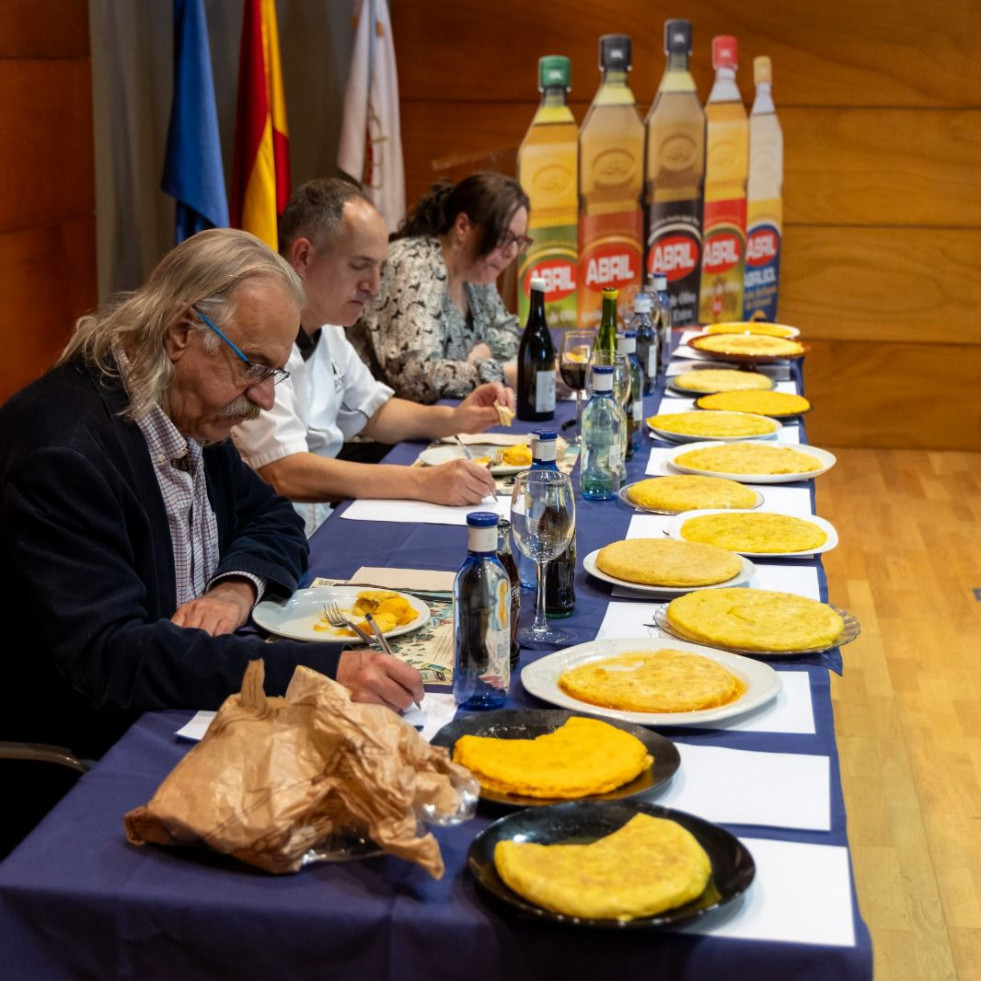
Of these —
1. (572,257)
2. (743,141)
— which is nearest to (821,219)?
(743,141)

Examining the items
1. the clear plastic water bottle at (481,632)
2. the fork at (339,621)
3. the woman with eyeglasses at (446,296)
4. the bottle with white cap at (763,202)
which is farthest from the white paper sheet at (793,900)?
the bottle with white cap at (763,202)

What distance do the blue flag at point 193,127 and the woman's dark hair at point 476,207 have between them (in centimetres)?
71

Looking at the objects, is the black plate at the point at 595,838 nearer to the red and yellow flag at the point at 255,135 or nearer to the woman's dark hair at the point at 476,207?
the woman's dark hair at the point at 476,207

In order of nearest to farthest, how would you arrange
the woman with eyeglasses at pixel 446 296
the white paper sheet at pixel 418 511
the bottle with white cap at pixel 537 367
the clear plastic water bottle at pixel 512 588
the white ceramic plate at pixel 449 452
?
the clear plastic water bottle at pixel 512 588 < the white paper sheet at pixel 418 511 < the white ceramic plate at pixel 449 452 < the bottle with white cap at pixel 537 367 < the woman with eyeglasses at pixel 446 296

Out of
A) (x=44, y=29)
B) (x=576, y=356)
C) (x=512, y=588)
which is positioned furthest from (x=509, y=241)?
(x=512, y=588)

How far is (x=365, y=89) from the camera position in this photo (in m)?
5.04

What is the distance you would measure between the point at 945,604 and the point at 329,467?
2392 millimetres

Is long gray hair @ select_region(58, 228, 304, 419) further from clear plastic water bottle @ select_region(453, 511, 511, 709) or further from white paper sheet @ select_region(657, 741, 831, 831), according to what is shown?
white paper sheet @ select_region(657, 741, 831, 831)

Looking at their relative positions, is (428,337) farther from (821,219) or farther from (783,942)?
(821,219)

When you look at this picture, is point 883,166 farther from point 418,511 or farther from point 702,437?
point 418,511

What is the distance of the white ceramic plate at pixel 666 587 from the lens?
178 centimetres

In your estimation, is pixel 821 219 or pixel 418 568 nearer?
pixel 418 568

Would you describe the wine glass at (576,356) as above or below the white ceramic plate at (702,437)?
above

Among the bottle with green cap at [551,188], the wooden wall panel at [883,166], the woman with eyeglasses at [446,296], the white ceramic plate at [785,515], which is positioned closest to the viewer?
the white ceramic plate at [785,515]
